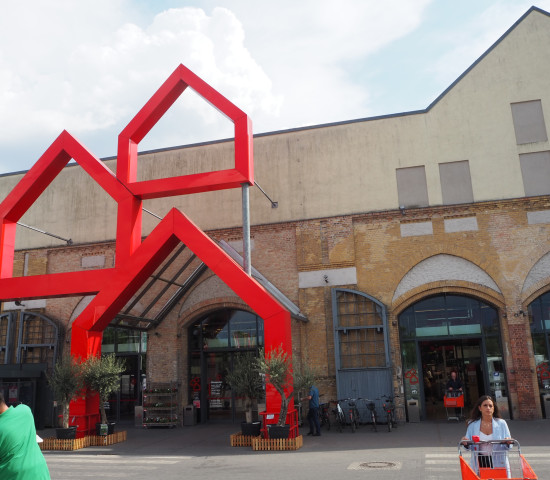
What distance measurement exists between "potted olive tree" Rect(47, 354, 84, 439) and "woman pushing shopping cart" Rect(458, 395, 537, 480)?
10946mm

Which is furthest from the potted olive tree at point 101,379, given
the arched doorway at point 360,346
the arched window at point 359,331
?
the arched window at point 359,331

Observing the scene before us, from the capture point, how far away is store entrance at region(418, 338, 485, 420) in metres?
17.0

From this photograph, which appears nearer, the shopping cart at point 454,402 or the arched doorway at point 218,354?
the shopping cart at point 454,402

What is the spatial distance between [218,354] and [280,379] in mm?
7051

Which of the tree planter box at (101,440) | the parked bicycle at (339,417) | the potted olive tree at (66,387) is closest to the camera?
the potted olive tree at (66,387)

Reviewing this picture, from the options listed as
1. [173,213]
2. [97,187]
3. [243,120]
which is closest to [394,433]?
[173,213]

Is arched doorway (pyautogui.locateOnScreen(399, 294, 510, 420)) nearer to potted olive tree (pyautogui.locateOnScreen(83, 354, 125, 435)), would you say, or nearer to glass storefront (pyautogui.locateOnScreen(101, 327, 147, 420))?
potted olive tree (pyautogui.locateOnScreen(83, 354, 125, 435))

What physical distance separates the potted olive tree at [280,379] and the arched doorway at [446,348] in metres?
Answer: 6.06

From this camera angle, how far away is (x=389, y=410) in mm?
14977

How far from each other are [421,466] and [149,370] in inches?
457

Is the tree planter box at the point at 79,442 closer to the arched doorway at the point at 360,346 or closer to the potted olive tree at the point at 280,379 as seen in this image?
the potted olive tree at the point at 280,379

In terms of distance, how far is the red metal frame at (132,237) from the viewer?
13.6 m

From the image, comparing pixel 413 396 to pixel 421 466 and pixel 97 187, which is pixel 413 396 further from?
pixel 97 187

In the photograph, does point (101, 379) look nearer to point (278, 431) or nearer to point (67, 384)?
point (67, 384)
